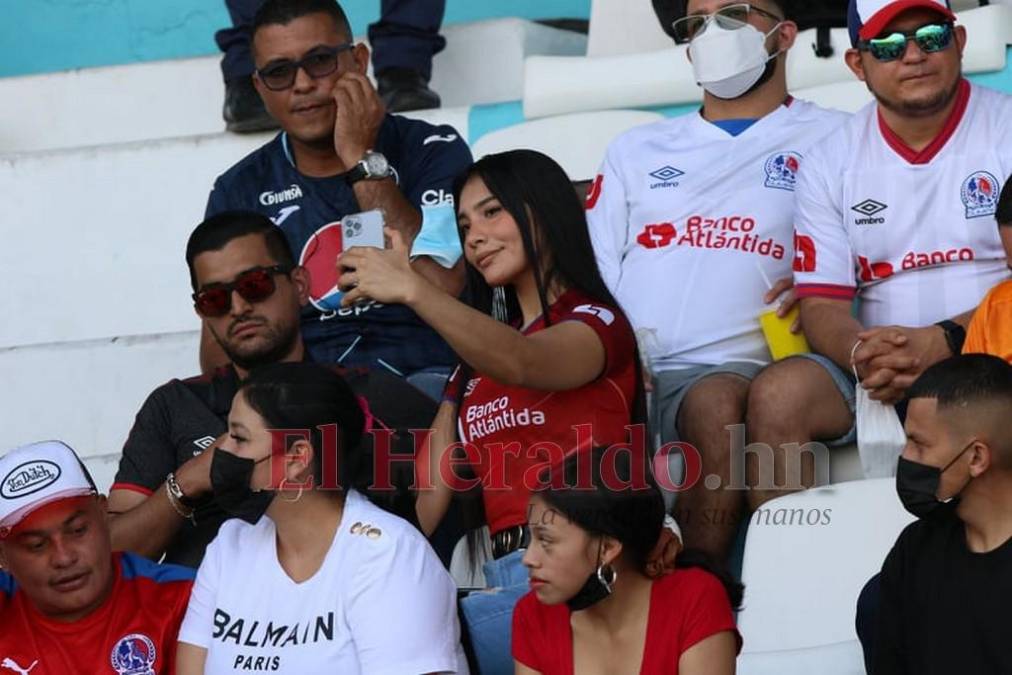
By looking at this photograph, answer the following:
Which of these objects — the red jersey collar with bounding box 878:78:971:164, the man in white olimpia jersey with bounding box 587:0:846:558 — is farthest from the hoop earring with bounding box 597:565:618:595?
the red jersey collar with bounding box 878:78:971:164

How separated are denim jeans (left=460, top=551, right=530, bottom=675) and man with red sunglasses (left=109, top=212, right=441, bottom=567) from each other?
44 cm

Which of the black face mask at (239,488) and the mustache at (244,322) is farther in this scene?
the mustache at (244,322)

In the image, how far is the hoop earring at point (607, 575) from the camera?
3.00 m

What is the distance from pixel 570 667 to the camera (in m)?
3.04

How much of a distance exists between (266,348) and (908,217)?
134cm

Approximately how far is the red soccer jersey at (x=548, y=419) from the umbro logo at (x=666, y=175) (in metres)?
0.89

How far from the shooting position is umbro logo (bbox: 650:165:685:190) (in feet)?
14.2

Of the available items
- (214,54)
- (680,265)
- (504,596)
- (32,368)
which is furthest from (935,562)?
(214,54)

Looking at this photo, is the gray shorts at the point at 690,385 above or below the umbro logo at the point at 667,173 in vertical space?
below

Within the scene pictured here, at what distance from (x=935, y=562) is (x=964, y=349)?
0.82 m

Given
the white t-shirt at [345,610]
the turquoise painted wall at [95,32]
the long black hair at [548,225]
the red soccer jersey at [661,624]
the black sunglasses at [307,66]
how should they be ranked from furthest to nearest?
1. the turquoise painted wall at [95,32]
2. the black sunglasses at [307,66]
3. the long black hair at [548,225]
4. the white t-shirt at [345,610]
5. the red soccer jersey at [661,624]

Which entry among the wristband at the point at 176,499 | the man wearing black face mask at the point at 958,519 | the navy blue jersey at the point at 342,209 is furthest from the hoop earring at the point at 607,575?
the navy blue jersey at the point at 342,209

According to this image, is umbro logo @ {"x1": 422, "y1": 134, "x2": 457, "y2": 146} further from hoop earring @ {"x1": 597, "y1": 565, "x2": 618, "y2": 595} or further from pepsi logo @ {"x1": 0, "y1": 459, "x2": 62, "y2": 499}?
hoop earring @ {"x1": 597, "y1": 565, "x2": 618, "y2": 595}

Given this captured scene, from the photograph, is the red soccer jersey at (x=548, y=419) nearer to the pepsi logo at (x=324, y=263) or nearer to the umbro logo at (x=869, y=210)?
the umbro logo at (x=869, y=210)
